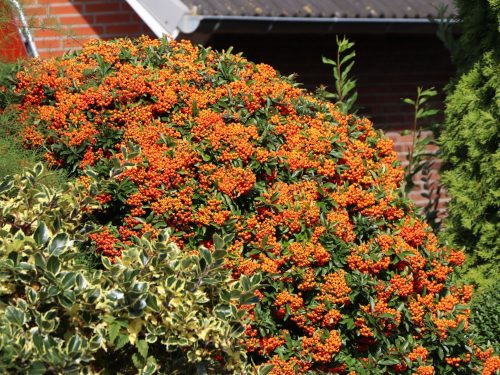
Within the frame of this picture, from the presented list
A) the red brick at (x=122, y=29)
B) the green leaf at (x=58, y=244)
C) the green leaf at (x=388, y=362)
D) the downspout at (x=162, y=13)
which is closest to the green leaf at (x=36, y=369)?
the green leaf at (x=58, y=244)

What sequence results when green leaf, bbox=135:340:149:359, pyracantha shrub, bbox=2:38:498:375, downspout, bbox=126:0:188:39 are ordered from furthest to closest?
downspout, bbox=126:0:188:39 → pyracantha shrub, bbox=2:38:498:375 → green leaf, bbox=135:340:149:359

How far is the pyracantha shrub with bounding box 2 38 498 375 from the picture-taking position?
4941 mm

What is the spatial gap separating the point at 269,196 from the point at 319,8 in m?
3.19

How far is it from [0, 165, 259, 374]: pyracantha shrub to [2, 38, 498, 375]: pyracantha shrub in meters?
0.77

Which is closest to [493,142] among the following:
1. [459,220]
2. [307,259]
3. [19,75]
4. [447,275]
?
[459,220]

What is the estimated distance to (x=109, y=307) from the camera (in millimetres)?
3639

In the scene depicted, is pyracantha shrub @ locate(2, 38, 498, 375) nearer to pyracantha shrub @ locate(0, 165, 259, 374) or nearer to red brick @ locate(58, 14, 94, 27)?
pyracantha shrub @ locate(0, 165, 259, 374)

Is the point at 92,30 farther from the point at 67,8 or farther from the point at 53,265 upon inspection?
the point at 53,265

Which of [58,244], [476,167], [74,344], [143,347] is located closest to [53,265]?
[58,244]

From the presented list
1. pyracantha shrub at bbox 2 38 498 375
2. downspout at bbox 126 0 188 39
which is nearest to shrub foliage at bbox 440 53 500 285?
pyracantha shrub at bbox 2 38 498 375

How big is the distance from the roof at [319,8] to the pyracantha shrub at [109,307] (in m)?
3.40

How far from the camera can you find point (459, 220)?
6879 mm

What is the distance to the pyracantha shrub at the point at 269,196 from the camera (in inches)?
195

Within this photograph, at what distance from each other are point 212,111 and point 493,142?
241 cm
